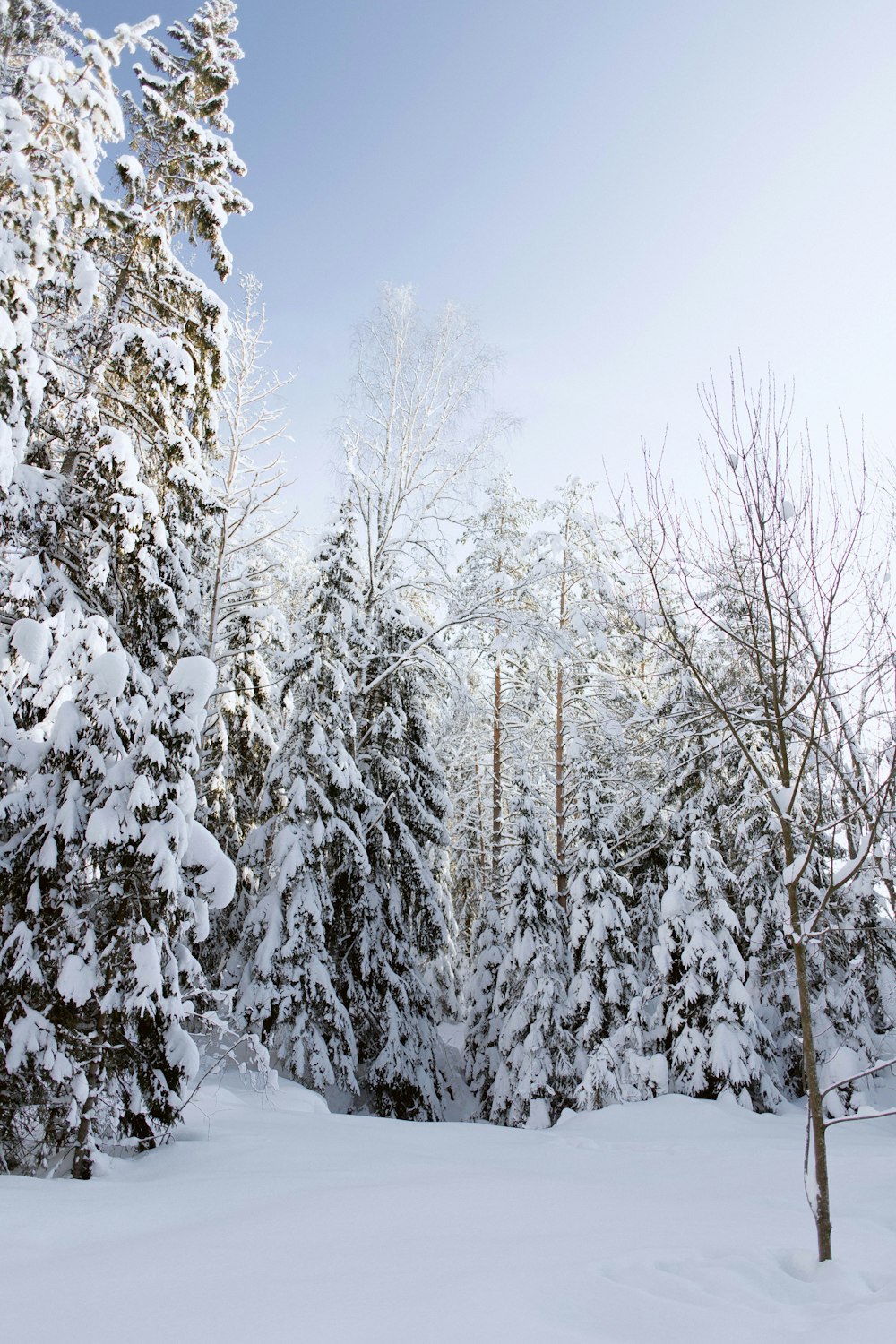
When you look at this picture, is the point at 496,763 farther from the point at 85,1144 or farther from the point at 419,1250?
the point at 419,1250

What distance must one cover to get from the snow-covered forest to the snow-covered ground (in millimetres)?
370

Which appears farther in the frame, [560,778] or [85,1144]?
[560,778]

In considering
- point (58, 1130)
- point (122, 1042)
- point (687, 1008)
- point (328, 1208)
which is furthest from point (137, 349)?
point (687, 1008)

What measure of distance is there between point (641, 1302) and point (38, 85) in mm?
8529

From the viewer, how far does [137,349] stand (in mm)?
6648

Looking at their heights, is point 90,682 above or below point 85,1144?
above

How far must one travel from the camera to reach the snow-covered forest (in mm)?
5348

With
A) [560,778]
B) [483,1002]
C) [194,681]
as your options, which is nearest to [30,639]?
[194,681]

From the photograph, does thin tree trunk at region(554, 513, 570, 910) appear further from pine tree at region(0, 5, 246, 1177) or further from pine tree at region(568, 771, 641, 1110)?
pine tree at region(0, 5, 246, 1177)

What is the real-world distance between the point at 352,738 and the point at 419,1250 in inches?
335

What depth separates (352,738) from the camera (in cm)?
1168

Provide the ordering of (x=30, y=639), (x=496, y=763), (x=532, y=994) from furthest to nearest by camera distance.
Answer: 1. (x=496, y=763)
2. (x=532, y=994)
3. (x=30, y=639)

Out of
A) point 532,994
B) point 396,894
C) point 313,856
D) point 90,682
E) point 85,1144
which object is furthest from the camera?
point 532,994

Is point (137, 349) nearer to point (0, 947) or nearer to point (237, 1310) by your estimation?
point (0, 947)
